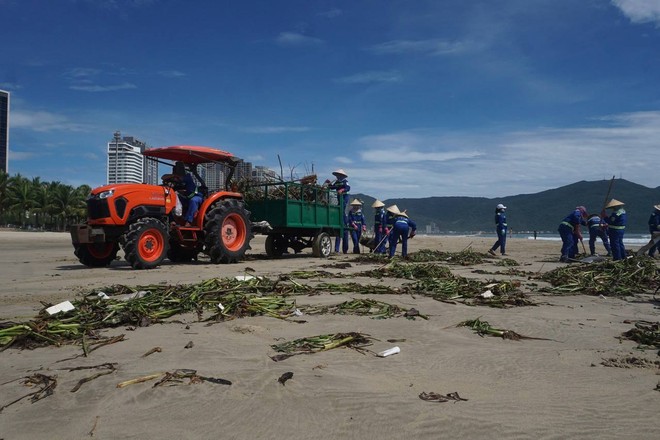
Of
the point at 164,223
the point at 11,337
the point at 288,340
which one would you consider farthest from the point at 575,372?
the point at 164,223

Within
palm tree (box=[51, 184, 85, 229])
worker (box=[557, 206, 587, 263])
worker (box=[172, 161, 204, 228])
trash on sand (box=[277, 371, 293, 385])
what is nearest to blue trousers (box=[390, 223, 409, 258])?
worker (box=[557, 206, 587, 263])

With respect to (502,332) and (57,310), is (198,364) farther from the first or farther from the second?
(502,332)

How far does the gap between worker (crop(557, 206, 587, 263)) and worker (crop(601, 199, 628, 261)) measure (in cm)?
98

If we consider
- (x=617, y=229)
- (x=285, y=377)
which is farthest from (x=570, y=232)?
(x=285, y=377)

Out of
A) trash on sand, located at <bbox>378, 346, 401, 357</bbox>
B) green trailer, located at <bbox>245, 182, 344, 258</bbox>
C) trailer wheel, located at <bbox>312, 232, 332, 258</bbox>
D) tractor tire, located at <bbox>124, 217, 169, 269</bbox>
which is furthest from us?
trailer wheel, located at <bbox>312, 232, 332, 258</bbox>

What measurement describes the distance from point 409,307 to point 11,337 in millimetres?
4138

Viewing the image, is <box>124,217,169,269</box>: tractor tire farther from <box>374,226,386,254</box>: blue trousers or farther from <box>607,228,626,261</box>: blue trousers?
<box>607,228,626,261</box>: blue trousers

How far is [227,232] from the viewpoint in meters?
11.3

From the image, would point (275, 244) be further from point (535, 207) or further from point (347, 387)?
point (535, 207)

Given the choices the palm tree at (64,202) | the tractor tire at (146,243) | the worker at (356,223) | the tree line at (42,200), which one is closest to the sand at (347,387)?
the tractor tire at (146,243)

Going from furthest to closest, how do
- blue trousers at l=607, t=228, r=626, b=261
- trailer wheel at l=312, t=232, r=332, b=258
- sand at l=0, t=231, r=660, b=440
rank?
trailer wheel at l=312, t=232, r=332, b=258 < blue trousers at l=607, t=228, r=626, b=261 < sand at l=0, t=231, r=660, b=440

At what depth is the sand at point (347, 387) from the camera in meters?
2.47

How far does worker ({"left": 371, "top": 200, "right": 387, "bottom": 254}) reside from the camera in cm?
1606

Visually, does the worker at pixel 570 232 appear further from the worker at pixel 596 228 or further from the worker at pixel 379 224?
the worker at pixel 379 224
